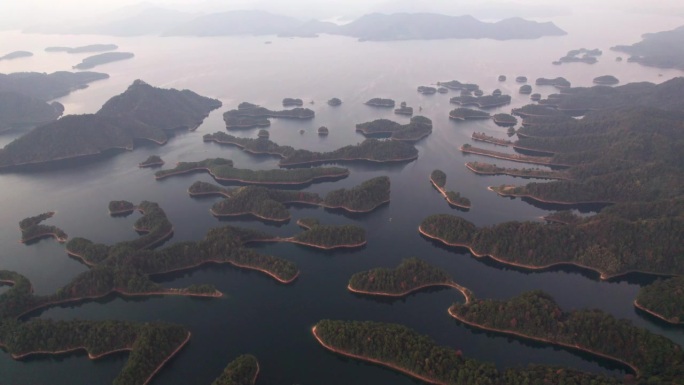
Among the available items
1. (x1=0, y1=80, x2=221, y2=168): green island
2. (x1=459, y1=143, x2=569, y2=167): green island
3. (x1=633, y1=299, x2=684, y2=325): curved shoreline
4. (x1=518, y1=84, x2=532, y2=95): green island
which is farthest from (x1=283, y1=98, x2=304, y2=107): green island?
(x1=633, y1=299, x2=684, y2=325): curved shoreline

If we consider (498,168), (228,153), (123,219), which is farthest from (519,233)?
(228,153)

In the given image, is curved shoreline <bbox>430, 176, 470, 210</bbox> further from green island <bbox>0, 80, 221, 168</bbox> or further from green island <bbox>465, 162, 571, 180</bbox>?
green island <bbox>0, 80, 221, 168</bbox>

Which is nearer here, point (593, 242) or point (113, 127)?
point (593, 242)

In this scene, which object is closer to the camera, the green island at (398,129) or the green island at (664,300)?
the green island at (664,300)

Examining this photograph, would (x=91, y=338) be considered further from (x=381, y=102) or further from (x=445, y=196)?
(x=381, y=102)

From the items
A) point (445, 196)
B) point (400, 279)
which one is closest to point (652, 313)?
point (400, 279)

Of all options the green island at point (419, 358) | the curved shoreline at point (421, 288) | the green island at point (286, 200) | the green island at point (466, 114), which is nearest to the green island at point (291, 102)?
the green island at point (466, 114)

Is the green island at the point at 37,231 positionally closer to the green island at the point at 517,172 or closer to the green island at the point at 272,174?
the green island at the point at 272,174
